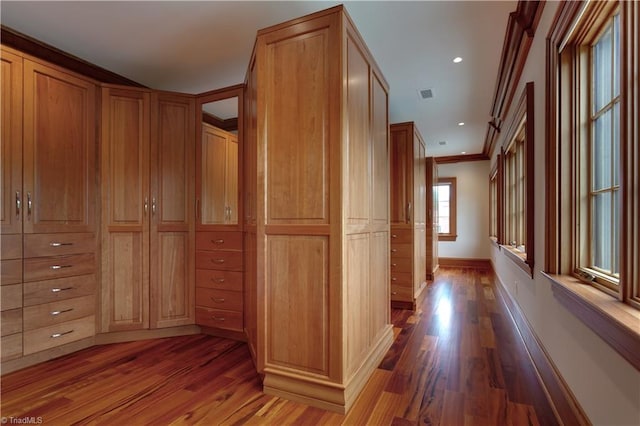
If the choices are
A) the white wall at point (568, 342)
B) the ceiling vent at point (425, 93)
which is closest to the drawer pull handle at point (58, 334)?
the white wall at point (568, 342)

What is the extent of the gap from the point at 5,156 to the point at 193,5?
1.68 meters

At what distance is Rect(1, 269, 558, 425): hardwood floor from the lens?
5.56 feet

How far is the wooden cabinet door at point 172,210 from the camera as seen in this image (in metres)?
2.85

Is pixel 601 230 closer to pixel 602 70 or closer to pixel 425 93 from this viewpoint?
pixel 602 70

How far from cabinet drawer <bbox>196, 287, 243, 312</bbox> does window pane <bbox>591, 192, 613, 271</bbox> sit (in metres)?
2.47

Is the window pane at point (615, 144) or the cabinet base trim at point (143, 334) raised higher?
the window pane at point (615, 144)

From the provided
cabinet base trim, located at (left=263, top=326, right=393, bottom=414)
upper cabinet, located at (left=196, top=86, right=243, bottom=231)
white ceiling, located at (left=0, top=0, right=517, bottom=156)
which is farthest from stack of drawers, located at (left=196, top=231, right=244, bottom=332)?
white ceiling, located at (left=0, top=0, right=517, bottom=156)

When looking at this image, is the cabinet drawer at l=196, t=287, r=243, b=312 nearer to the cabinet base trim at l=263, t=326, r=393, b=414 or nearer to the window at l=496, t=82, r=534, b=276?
the cabinet base trim at l=263, t=326, r=393, b=414

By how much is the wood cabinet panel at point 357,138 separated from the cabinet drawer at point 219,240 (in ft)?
3.99

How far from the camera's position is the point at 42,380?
6.91 ft

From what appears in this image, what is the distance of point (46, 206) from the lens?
240 centimetres

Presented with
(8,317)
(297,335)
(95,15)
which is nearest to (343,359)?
(297,335)

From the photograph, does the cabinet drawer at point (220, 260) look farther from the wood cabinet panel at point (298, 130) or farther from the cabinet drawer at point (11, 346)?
the cabinet drawer at point (11, 346)

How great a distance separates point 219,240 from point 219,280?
0.36 m
